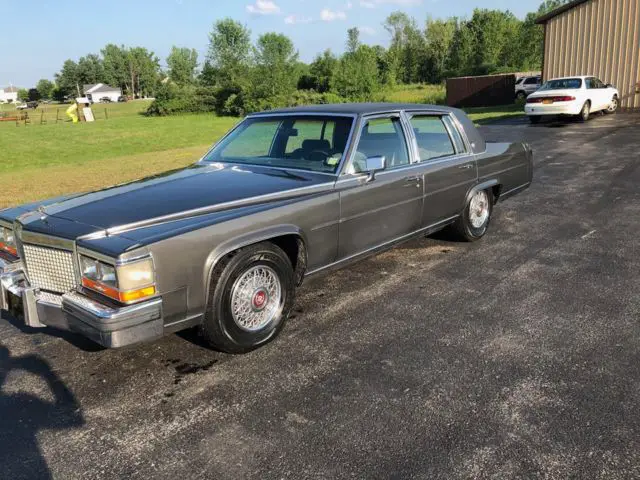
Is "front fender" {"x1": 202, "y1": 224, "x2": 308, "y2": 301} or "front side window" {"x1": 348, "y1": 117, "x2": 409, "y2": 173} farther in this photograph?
"front side window" {"x1": 348, "y1": 117, "x2": 409, "y2": 173}

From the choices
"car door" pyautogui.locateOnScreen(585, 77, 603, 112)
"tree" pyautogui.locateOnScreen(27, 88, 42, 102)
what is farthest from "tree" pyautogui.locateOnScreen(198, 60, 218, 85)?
"tree" pyautogui.locateOnScreen(27, 88, 42, 102)

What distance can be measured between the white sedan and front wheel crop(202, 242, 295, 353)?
1795cm

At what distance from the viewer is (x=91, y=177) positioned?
1305cm

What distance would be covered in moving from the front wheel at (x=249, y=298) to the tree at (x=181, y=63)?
343 feet

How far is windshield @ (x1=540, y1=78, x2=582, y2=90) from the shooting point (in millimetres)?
19531

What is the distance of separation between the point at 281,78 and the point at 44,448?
49258 millimetres

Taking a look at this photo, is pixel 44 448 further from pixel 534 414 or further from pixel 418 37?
pixel 418 37

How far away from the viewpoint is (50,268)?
3389 mm

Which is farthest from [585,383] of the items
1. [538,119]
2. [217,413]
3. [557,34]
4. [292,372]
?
[557,34]

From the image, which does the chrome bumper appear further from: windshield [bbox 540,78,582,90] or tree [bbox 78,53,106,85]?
tree [bbox 78,53,106,85]

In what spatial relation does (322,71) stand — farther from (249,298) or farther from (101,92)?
(101,92)

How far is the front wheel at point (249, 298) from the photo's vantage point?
3.45m

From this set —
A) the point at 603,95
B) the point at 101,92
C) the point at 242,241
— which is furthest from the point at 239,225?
the point at 101,92

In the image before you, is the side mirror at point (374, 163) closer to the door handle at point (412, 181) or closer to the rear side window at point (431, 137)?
the door handle at point (412, 181)
